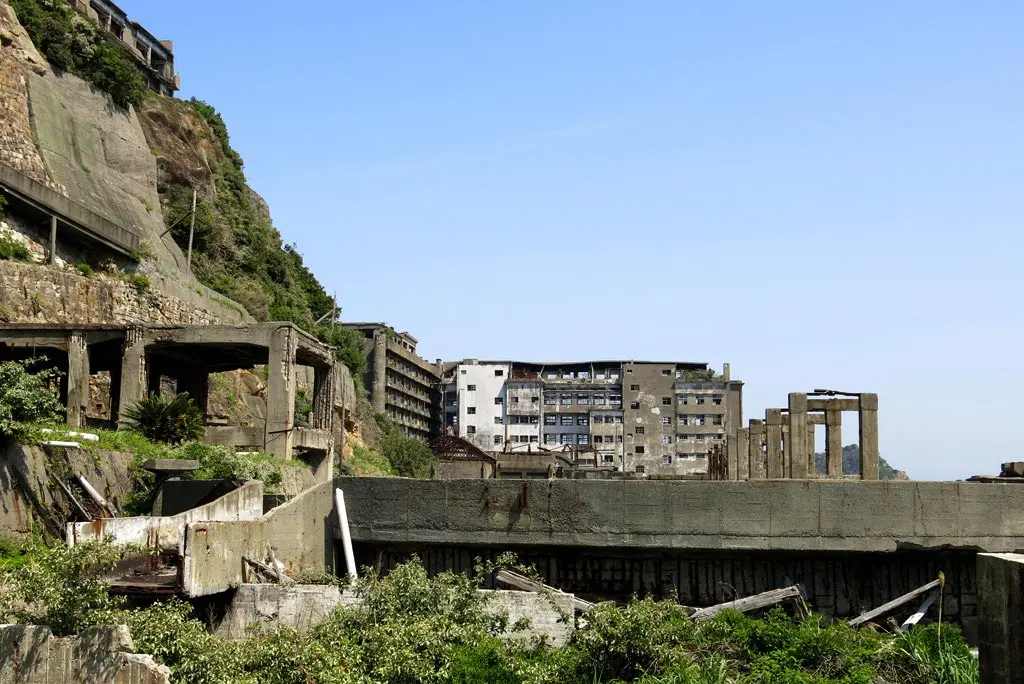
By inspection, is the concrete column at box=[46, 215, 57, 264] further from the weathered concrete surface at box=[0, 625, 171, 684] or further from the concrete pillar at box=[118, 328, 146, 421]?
the weathered concrete surface at box=[0, 625, 171, 684]

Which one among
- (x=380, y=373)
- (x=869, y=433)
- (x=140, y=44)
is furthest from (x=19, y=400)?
(x=380, y=373)

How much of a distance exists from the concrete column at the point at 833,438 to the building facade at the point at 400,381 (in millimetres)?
54501

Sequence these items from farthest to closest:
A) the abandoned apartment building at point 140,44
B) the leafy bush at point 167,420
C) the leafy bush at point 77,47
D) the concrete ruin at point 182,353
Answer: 1. the abandoned apartment building at point 140,44
2. the leafy bush at point 77,47
3. the concrete ruin at point 182,353
4. the leafy bush at point 167,420

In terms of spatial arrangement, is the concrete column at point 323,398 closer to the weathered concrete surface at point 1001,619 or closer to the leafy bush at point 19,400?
the leafy bush at point 19,400

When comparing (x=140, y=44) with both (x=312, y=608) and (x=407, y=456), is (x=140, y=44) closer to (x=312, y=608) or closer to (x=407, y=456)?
(x=407, y=456)

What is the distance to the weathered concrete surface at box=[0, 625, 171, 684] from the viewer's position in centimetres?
1044

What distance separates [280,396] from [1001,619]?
20099mm

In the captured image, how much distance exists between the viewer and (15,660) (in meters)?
10.4

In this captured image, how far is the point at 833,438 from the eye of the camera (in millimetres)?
25781

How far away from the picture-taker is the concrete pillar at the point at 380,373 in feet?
261

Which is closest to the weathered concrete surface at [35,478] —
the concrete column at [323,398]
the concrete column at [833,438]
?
the concrete column at [323,398]

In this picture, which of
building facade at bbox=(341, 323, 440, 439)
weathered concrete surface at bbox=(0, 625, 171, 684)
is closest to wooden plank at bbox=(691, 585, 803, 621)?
weathered concrete surface at bbox=(0, 625, 171, 684)

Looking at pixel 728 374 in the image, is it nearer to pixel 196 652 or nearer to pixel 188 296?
→ pixel 188 296

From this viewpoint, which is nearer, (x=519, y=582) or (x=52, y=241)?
(x=519, y=582)
